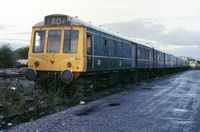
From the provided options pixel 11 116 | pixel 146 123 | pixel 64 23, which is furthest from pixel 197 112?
pixel 64 23

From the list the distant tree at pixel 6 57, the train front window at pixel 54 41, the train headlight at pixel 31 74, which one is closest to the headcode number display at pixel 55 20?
the train front window at pixel 54 41

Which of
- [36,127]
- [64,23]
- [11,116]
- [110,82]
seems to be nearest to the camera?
[36,127]

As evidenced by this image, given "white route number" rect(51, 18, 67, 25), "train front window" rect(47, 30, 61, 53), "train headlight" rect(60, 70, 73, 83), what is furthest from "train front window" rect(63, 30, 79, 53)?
"train headlight" rect(60, 70, 73, 83)

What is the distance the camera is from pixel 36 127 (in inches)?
238

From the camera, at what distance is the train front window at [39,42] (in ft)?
35.9

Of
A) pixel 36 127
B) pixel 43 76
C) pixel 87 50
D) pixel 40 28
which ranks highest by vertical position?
pixel 40 28

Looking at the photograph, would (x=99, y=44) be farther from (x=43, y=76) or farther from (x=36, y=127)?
(x=36, y=127)

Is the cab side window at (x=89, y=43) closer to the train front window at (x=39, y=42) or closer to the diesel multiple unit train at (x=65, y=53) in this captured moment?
the diesel multiple unit train at (x=65, y=53)

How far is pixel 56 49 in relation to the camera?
1069 centimetres

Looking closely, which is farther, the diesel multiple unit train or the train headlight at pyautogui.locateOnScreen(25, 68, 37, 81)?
the train headlight at pyautogui.locateOnScreen(25, 68, 37, 81)

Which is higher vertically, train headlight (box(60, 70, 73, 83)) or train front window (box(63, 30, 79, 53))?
train front window (box(63, 30, 79, 53))

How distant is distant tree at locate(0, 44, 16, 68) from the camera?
38.9 metres

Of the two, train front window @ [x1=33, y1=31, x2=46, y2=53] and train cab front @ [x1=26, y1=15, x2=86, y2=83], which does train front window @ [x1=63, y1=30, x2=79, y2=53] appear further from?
train front window @ [x1=33, y1=31, x2=46, y2=53]

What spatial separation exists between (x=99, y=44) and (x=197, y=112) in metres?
6.13
